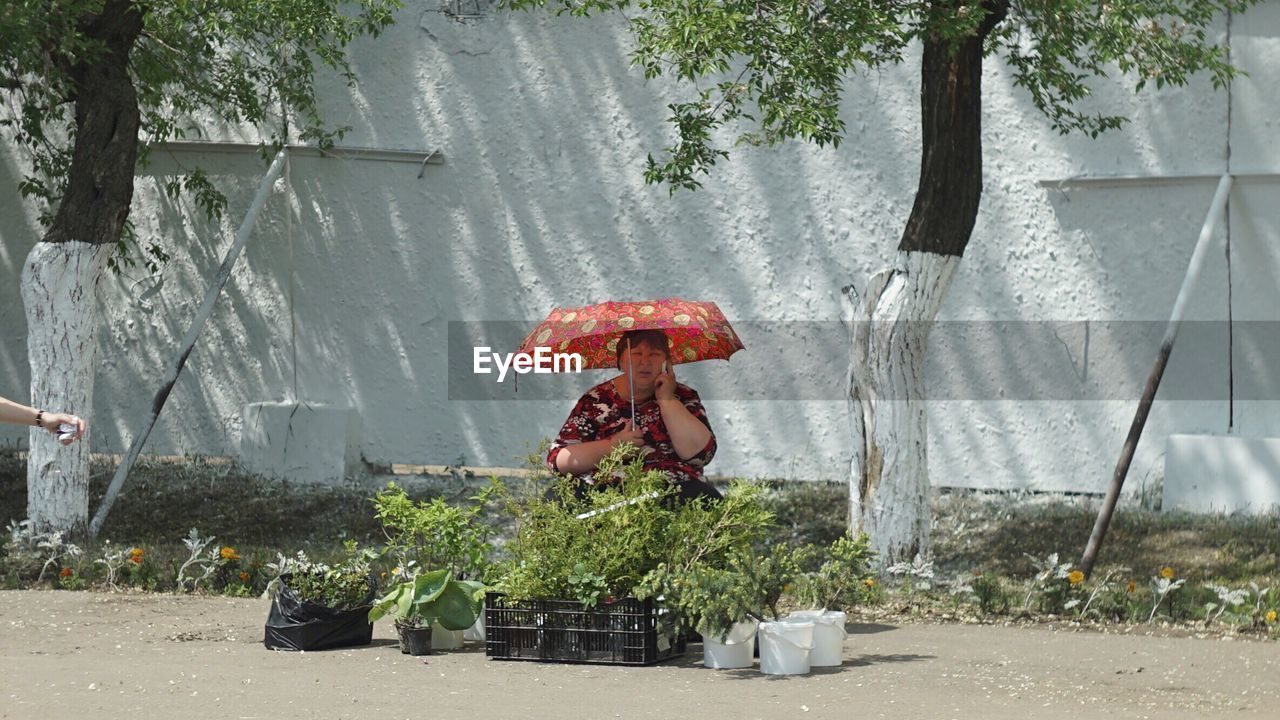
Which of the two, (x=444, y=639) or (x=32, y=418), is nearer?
(x=32, y=418)

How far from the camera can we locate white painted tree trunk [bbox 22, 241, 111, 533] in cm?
956

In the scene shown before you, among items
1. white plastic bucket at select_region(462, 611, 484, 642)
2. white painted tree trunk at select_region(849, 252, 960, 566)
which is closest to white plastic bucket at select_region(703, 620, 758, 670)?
white plastic bucket at select_region(462, 611, 484, 642)

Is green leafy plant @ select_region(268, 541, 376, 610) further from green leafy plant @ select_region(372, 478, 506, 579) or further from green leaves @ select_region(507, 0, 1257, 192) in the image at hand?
green leaves @ select_region(507, 0, 1257, 192)

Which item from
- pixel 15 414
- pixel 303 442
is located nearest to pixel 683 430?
pixel 15 414

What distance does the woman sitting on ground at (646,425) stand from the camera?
706cm

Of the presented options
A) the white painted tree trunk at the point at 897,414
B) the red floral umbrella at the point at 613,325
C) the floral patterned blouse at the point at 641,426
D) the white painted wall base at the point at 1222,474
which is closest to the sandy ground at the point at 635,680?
the floral patterned blouse at the point at 641,426

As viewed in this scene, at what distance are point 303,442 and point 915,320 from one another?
492cm

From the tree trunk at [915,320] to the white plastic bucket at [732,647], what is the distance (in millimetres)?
2162

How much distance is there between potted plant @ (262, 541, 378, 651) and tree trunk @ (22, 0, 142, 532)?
9.72 ft

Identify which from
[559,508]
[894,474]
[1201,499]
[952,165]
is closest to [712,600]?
[559,508]

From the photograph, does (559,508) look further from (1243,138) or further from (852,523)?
(1243,138)

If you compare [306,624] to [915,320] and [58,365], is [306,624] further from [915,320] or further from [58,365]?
[915,320]

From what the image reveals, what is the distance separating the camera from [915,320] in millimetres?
8617

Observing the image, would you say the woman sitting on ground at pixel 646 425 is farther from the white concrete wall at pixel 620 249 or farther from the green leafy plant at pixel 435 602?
the white concrete wall at pixel 620 249
